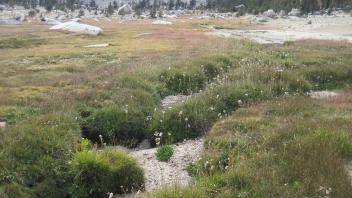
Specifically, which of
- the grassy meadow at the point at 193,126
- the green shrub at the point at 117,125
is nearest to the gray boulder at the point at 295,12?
the grassy meadow at the point at 193,126

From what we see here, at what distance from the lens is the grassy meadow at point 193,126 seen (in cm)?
1164

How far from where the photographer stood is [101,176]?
41.9ft

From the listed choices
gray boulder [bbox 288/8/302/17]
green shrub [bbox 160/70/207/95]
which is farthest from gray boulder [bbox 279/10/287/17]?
green shrub [bbox 160/70/207/95]

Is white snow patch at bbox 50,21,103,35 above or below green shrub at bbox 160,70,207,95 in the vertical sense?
below

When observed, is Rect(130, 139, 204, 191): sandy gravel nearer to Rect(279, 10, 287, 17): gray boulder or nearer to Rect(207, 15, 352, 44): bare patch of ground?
Rect(207, 15, 352, 44): bare patch of ground

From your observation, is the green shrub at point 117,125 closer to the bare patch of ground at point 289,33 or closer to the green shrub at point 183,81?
the green shrub at point 183,81

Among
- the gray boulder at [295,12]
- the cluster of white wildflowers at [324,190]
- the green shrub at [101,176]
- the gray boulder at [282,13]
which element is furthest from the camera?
the gray boulder at [282,13]

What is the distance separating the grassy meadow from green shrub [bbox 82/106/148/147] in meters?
0.04

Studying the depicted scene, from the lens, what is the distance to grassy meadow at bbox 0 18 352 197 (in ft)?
38.2

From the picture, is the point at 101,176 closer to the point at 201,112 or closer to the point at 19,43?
the point at 201,112

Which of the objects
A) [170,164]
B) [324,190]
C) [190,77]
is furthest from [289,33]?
[324,190]

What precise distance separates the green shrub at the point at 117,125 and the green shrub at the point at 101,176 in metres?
4.26

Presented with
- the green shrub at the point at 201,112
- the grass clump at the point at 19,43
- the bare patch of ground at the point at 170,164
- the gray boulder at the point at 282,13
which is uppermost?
the gray boulder at the point at 282,13

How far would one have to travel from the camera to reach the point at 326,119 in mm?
16125
